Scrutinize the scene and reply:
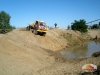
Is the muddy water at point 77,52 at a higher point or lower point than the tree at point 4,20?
lower

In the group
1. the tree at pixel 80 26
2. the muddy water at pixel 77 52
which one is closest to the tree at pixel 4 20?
the tree at pixel 80 26

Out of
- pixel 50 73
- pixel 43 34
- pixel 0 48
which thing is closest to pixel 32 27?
pixel 43 34

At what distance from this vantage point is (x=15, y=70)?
12891 mm

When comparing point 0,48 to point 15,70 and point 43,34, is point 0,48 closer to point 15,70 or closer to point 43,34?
point 15,70

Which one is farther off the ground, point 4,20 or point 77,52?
point 4,20

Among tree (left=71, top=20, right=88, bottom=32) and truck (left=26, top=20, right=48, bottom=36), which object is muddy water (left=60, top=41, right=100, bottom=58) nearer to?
truck (left=26, top=20, right=48, bottom=36)

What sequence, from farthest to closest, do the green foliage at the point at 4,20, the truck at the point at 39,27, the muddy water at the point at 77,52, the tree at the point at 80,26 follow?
the green foliage at the point at 4,20 < the tree at the point at 80,26 < the truck at the point at 39,27 < the muddy water at the point at 77,52

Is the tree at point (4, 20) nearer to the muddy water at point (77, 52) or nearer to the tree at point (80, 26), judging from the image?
the tree at point (80, 26)

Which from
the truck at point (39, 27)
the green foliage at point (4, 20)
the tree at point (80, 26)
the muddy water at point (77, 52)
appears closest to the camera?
the muddy water at point (77, 52)

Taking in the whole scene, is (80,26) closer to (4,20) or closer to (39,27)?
(39,27)

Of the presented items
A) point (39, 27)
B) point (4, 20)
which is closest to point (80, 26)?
point (39, 27)

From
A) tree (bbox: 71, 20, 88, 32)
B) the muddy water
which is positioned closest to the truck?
the muddy water

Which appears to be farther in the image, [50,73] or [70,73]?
[50,73]

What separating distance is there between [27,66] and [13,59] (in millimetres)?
1489
